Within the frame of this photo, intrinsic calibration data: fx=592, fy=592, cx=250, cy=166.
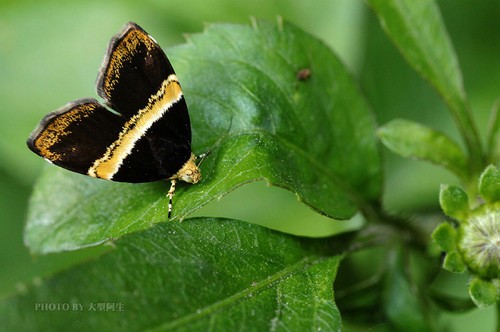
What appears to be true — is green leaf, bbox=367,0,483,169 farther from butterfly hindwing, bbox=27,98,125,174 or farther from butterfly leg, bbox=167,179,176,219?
butterfly hindwing, bbox=27,98,125,174

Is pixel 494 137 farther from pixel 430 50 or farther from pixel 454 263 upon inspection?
pixel 454 263

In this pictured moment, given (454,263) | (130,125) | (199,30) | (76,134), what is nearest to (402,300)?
(454,263)

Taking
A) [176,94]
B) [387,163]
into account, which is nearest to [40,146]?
[176,94]

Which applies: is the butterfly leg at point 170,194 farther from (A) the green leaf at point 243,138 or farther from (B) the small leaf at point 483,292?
(B) the small leaf at point 483,292

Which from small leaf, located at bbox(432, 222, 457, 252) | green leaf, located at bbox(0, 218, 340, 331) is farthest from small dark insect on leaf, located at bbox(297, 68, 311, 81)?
small leaf, located at bbox(432, 222, 457, 252)

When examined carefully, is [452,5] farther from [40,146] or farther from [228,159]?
[40,146]

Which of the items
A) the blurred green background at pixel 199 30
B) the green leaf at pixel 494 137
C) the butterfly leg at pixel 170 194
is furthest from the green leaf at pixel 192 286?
the blurred green background at pixel 199 30

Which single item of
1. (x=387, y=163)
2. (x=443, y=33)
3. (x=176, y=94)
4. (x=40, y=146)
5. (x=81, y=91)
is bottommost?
(x=387, y=163)
